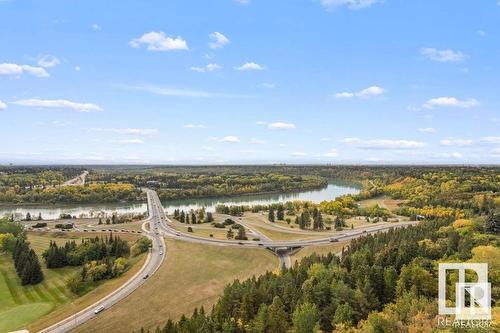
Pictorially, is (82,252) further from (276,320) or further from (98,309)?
(276,320)

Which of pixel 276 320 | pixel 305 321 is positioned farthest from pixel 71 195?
pixel 305 321

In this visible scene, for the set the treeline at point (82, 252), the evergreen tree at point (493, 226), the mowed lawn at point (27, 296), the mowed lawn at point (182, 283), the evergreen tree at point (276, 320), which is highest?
the evergreen tree at point (493, 226)

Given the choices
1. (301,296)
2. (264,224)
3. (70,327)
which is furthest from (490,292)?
(264,224)

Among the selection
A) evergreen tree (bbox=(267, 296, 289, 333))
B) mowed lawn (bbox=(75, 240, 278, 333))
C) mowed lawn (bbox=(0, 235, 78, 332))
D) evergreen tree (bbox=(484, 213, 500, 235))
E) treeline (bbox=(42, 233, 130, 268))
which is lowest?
mowed lawn (bbox=(0, 235, 78, 332))

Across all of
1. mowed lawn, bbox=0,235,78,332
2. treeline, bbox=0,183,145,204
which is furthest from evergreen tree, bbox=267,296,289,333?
treeline, bbox=0,183,145,204

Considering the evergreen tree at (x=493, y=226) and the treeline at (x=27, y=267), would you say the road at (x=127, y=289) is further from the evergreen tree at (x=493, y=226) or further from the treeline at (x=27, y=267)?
the evergreen tree at (x=493, y=226)

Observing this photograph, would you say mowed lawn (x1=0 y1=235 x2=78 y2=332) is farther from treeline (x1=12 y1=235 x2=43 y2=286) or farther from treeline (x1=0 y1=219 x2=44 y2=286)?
treeline (x1=0 y1=219 x2=44 y2=286)

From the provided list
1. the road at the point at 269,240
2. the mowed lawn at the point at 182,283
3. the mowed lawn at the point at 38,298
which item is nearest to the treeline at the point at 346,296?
the mowed lawn at the point at 182,283
